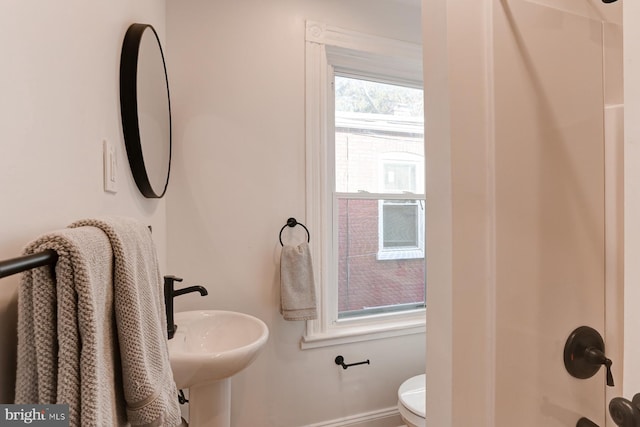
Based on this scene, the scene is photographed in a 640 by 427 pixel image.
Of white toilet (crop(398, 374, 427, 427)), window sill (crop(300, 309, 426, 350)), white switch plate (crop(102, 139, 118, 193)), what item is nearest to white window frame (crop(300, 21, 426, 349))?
window sill (crop(300, 309, 426, 350))

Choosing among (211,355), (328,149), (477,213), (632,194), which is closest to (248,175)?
(328,149)

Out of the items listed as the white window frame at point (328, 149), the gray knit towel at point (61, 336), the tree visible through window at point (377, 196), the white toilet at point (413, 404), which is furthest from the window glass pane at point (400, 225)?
the gray knit towel at point (61, 336)

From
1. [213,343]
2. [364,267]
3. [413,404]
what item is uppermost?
[364,267]

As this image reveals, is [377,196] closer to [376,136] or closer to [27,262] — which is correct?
[376,136]

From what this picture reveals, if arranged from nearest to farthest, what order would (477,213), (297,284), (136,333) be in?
(136,333)
(477,213)
(297,284)

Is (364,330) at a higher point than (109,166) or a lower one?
lower

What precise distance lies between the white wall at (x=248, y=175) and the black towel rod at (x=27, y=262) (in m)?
1.29

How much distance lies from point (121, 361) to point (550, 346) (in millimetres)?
838

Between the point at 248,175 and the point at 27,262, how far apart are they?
54.8 inches

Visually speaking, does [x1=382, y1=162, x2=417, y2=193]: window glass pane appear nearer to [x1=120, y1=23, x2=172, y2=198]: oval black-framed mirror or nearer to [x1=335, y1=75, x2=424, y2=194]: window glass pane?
[x1=335, y1=75, x2=424, y2=194]: window glass pane

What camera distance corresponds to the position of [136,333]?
494mm

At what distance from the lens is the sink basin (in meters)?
1.04

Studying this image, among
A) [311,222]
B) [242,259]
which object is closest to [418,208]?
[311,222]

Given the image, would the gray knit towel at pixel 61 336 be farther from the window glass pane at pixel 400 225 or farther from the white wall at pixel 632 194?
the window glass pane at pixel 400 225
